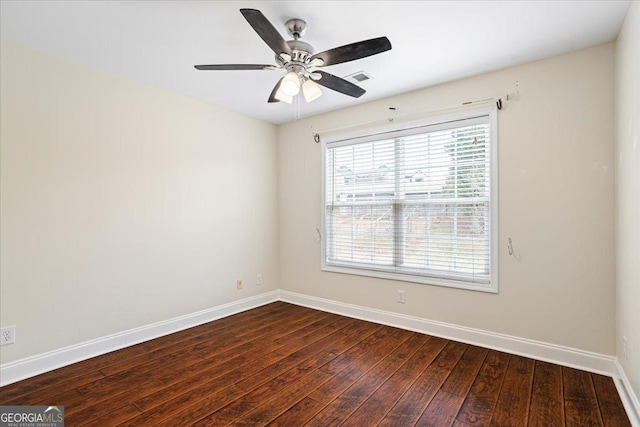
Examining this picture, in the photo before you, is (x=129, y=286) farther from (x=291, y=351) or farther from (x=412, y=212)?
(x=412, y=212)

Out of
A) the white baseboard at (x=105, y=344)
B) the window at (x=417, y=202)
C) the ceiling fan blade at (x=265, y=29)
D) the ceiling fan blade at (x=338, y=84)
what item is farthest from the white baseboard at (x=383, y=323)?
the ceiling fan blade at (x=265, y=29)

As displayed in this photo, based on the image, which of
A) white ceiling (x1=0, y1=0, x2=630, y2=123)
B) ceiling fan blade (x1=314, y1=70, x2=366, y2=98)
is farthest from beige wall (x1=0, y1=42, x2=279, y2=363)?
ceiling fan blade (x1=314, y1=70, x2=366, y2=98)

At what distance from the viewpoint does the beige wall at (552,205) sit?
244cm

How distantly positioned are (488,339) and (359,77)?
269 centimetres

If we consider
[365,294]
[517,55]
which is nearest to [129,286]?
[365,294]

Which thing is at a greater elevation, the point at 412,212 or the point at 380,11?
the point at 380,11

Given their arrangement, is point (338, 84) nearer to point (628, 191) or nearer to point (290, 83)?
point (290, 83)

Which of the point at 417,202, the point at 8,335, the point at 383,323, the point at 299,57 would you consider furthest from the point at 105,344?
the point at 417,202

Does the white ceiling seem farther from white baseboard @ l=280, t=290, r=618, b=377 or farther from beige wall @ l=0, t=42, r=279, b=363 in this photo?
white baseboard @ l=280, t=290, r=618, b=377

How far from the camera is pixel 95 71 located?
282cm

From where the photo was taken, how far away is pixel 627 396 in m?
2.04

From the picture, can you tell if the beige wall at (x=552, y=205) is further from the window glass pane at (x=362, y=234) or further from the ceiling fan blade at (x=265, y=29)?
the ceiling fan blade at (x=265, y=29)

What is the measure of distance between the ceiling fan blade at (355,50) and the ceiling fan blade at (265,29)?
0.76ft

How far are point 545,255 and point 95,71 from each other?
4.17 meters
